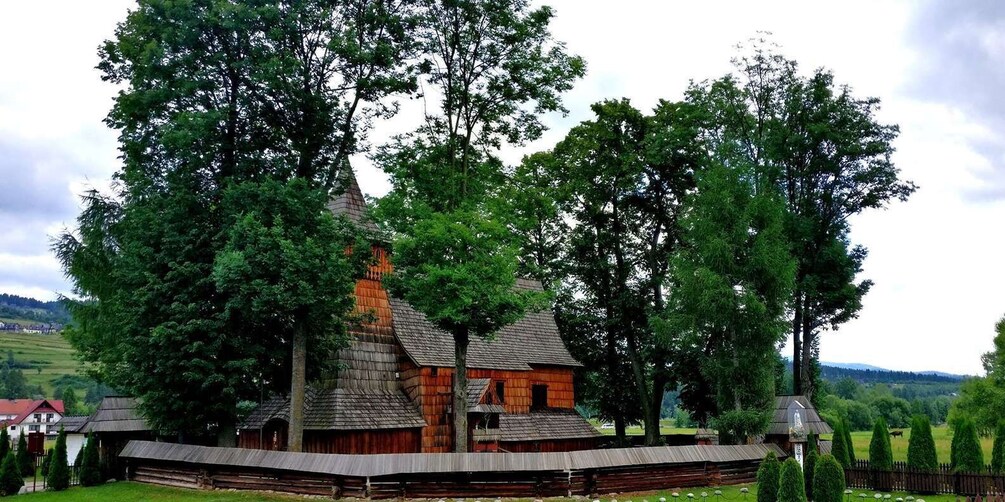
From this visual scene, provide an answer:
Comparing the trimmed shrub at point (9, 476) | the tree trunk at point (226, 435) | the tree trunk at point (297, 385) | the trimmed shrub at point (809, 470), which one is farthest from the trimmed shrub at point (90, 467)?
the trimmed shrub at point (809, 470)

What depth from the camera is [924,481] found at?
22.9 m

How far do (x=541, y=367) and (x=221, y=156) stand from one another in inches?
685

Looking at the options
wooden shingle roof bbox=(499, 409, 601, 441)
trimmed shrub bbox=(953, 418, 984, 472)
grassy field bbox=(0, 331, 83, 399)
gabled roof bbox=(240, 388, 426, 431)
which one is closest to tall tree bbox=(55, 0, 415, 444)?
gabled roof bbox=(240, 388, 426, 431)

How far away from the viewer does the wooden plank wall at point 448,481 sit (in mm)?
18984

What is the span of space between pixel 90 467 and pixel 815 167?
32523mm

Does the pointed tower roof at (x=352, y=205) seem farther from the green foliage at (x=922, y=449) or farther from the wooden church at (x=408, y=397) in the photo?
the green foliage at (x=922, y=449)

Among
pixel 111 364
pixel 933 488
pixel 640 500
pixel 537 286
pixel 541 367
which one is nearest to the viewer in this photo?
pixel 640 500

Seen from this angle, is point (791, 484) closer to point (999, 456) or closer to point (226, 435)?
point (999, 456)

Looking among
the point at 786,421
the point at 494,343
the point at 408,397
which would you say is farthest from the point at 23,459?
the point at 786,421

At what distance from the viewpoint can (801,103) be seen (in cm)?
3612

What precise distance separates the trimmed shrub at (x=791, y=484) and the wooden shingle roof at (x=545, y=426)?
15.2 metres

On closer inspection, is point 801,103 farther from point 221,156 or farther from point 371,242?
point 221,156

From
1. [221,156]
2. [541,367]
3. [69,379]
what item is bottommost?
[69,379]

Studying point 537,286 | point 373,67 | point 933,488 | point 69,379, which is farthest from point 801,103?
point 69,379
